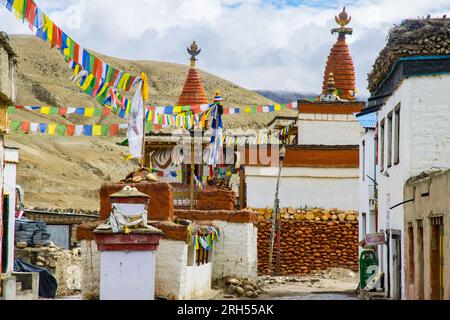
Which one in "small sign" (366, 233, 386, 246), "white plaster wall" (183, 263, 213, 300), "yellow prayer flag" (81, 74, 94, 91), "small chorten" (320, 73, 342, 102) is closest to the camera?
"white plaster wall" (183, 263, 213, 300)

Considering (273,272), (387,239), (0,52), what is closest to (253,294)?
(387,239)

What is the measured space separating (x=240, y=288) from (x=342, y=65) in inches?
888

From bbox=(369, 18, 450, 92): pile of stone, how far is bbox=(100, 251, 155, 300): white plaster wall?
6532 mm

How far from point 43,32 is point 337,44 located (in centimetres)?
3189

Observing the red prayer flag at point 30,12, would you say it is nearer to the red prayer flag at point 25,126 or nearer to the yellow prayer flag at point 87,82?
the yellow prayer flag at point 87,82

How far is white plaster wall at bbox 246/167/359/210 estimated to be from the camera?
36.4 meters

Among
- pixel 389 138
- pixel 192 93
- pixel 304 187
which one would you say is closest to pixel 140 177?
pixel 389 138

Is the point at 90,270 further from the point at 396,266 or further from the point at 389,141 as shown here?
the point at 389,141

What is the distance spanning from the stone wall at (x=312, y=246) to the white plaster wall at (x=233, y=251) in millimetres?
Answer: 7943

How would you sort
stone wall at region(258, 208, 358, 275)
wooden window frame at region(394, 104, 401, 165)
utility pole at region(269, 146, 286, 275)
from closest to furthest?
1. wooden window frame at region(394, 104, 401, 165)
2. utility pole at region(269, 146, 286, 275)
3. stone wall at region(258, 208, 358, 275)

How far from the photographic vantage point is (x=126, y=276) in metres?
18.3

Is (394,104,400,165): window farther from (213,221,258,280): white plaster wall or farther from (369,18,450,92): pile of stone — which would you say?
(213,221,258,280): white plaster wall

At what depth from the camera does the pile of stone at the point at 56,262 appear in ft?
91.5

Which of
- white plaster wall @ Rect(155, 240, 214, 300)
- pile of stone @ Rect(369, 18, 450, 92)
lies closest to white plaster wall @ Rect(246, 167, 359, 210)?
white plaster wall @ Rect(155, 240, 214, 300)
